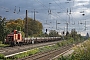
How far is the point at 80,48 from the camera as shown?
20984mm

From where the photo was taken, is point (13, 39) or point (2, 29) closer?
point (13, 39)

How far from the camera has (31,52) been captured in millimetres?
37219

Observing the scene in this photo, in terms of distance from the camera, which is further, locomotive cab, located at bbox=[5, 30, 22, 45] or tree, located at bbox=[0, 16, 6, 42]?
tree, located at bbox=[0, 16, 6, 42]

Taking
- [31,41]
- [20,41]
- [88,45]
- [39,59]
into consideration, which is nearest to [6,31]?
[31,41]

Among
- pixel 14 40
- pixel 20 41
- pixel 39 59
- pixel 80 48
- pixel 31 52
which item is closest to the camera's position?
pixel 80 48

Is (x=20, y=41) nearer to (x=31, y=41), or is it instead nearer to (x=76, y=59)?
(x=31, y=41)

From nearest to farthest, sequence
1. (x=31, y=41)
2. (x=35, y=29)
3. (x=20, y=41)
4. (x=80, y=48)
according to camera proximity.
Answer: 1. (x=80, y=48)
2. (x=20, y=41)
3. (x=31, y=41)
4. (x=35, y=29)

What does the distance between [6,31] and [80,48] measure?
173 ft

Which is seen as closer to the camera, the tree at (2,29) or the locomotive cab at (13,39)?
the locomotive cab at (13,39)

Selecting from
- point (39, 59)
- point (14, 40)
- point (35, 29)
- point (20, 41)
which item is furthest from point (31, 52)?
point (35, 29)

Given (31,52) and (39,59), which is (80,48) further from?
(31,52)

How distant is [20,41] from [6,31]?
16.2 m

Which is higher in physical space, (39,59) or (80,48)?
(80,48)

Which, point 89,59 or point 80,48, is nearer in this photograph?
point 89,59
